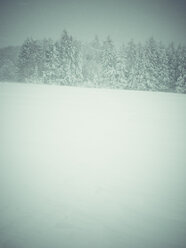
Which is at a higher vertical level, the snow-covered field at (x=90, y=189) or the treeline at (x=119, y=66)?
the treeline at (x=119, y=66)

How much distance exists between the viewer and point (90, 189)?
358 centimetres

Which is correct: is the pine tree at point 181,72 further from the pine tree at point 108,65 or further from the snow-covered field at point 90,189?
the snow-covered field at point 90,189

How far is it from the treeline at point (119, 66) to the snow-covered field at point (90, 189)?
35122 millimetres

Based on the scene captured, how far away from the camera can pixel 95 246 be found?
241 centimetres

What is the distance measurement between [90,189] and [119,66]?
131 feet

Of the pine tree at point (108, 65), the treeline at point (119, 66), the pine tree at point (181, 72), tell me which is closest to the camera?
the pine tree at point (181, 72)

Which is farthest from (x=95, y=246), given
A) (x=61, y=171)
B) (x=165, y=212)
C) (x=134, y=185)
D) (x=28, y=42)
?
(x=28, y=42)

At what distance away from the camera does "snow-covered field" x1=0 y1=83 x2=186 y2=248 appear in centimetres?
253

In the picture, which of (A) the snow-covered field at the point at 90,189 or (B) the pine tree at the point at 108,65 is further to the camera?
(B) the pine tree at the point at 108,65

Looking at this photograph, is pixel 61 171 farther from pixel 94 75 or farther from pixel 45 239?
pixel 94 75

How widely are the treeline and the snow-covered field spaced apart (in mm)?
35122

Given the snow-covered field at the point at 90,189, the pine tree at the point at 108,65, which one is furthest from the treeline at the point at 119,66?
the snow-covered field at the point at 90,189

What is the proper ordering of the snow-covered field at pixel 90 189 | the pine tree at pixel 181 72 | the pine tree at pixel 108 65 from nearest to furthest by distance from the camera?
the snow-covered field at pixel 90 189 < the pine tree at pixel 181 72 < the pine tree at pixel 108 65

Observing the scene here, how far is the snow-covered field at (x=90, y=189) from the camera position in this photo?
2527 mm
